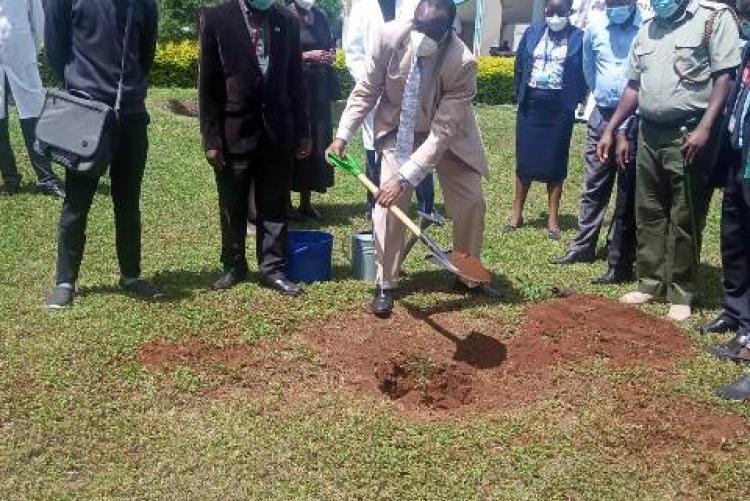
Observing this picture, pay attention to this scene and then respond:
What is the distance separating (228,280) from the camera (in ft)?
18.6

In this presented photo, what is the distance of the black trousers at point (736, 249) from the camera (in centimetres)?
480

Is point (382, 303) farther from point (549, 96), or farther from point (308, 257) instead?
point (549, 96)

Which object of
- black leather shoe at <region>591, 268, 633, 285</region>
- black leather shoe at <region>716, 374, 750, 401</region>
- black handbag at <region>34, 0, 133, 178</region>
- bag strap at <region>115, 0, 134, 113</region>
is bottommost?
black leather shoe at <region>591, 268, 633, 285</region>

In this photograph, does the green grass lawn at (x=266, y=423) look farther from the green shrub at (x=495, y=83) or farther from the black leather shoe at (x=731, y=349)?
the green shrub at (x=495, y=83)

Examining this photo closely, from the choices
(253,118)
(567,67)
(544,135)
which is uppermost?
(567,67)

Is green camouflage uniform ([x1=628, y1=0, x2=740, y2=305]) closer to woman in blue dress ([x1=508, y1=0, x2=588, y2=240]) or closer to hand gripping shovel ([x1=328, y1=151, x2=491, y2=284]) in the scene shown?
hand gripping shovel ([x1=328, y1=151, x2=491, y2=284])

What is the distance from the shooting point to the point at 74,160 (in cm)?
493

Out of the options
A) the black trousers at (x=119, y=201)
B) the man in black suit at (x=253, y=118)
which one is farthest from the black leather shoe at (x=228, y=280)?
the black trousers at (x=119, y=201)

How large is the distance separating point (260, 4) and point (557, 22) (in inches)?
113

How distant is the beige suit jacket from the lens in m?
5.04

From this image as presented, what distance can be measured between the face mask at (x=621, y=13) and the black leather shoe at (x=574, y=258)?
5.79 feet

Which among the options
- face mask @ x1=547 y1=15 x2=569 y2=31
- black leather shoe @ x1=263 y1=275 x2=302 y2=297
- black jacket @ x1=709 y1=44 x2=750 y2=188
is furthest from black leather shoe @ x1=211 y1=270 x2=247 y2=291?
face mask @ x1=547 y1=15 x2=569 y2=31

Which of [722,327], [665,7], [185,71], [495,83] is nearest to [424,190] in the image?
[665,7]

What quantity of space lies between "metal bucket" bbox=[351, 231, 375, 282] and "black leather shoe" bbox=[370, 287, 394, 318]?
1.64 feet
